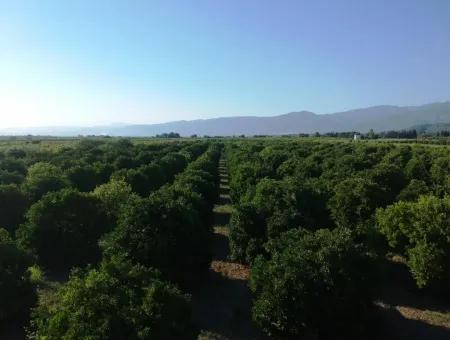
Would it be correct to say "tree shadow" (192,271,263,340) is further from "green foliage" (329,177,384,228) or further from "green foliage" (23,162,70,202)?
"green foliage" (23,162,70,202)

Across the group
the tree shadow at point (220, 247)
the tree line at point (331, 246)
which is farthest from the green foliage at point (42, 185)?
the tree line at point (331, 246)

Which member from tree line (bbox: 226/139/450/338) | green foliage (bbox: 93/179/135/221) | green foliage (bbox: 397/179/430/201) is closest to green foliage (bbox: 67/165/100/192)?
green foliage (bbox: 93/179/135/221)

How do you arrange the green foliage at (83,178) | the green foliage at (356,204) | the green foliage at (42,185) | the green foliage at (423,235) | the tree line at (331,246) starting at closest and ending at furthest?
the tree line at (331,246)
the green foliage at (423,235)
the green foliage at (356,204)
the green foliage at (42,185)
the green foliage at (83,178)

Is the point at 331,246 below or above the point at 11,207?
above

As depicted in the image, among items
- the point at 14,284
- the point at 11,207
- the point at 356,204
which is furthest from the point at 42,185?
the point at 356,204

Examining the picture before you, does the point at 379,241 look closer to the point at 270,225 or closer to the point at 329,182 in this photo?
the point at 270,225

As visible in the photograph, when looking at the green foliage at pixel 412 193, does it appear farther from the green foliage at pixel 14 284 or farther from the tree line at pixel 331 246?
the green foliage at pixel 14 284

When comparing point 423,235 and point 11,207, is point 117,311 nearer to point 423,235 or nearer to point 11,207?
point 423,235
